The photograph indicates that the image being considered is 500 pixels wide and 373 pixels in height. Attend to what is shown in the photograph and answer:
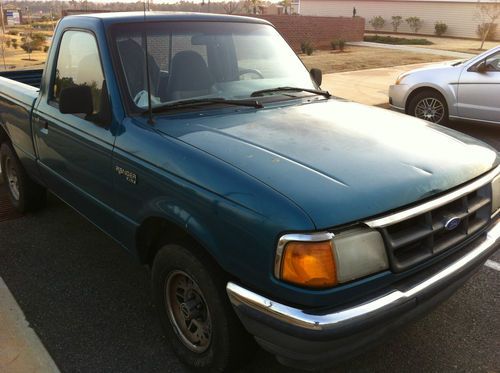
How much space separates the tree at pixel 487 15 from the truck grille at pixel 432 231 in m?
36.1

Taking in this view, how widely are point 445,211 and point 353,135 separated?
2.15 feet

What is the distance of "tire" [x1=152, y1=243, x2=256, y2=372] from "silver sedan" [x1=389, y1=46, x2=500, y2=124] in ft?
21.9

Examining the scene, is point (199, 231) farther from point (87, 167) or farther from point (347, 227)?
point (87, 167)

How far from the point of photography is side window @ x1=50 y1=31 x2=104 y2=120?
3.17 meters

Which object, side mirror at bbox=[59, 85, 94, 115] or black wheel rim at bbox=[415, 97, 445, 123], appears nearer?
side mirror at bbox=[59, 85, 94, 115]

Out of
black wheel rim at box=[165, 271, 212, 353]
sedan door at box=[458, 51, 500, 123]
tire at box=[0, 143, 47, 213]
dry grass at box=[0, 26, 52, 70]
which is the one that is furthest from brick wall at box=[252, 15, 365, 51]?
black wheel rim at box=[165, 271, 212, 353]

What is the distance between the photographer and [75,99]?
9.51ft

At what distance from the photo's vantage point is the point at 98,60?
124 inches

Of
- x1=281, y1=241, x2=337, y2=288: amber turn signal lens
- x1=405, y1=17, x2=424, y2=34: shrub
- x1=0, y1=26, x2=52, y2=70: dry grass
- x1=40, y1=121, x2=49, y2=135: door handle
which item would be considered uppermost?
x1=405, y1=17, x2=424, y2=34: shrub

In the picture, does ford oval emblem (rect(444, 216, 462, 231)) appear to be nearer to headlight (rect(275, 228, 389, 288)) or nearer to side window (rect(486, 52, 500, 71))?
headlight (rect(275, 228, 389, 288))

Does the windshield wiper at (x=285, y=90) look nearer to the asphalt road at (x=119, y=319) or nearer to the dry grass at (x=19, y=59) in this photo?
the asphalt road at (x=119, y=319)

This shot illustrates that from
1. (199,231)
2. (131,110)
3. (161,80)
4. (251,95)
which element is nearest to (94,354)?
(199,231)

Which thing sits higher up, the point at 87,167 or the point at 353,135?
the point at 353,135

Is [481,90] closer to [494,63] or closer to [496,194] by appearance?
[494,63]
